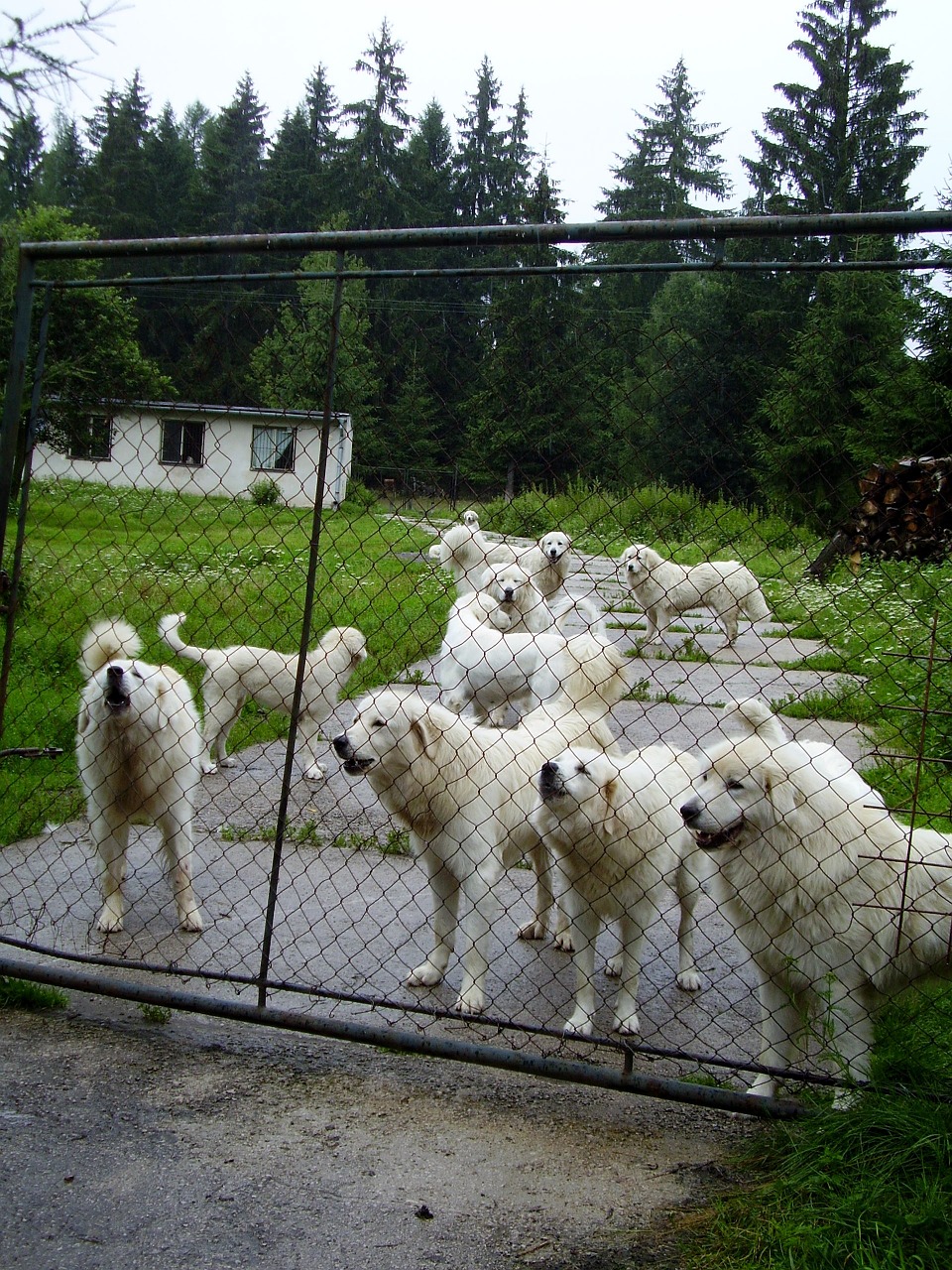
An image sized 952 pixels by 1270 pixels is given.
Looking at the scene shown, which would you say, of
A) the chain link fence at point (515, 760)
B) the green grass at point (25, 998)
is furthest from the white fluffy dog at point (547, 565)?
the green grass at point (25, 998)

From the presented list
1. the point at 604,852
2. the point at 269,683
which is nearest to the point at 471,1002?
the point at 604,852

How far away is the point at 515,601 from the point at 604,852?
5245 mm

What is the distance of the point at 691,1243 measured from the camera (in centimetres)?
230

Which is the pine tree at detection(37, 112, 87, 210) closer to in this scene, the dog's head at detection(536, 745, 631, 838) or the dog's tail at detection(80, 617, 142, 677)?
the dog's tail at detection(80, 617, 142, 677)

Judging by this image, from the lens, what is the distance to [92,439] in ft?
12.6

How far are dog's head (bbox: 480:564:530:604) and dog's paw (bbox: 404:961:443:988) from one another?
16.2 feet

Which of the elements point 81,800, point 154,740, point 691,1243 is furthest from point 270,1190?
point 81,800

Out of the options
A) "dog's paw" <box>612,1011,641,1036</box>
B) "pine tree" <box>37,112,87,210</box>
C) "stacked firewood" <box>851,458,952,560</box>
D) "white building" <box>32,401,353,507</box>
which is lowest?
"dog's paw" <box>612,1011,641,1036</box>

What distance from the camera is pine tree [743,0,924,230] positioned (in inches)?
1228

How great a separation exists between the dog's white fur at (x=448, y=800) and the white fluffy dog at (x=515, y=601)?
4.42m

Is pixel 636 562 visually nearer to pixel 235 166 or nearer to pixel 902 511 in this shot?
pixel 902 511

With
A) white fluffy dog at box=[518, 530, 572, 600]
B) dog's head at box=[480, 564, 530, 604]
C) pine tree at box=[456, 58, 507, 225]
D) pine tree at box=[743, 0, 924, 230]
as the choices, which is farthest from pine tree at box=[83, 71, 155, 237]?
dog's head at box=[480, 564, 530, 604]

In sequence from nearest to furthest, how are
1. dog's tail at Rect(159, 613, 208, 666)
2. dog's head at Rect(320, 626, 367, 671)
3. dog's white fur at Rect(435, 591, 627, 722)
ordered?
dog's tail at Rect(159, 613, 208, 666), dog's head at Rect(320, 626, 367, 671), dog's white fur at Rect(435, 591, 627, 722)

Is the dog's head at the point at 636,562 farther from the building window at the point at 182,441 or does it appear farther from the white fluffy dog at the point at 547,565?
the building window at the point at 182,441
